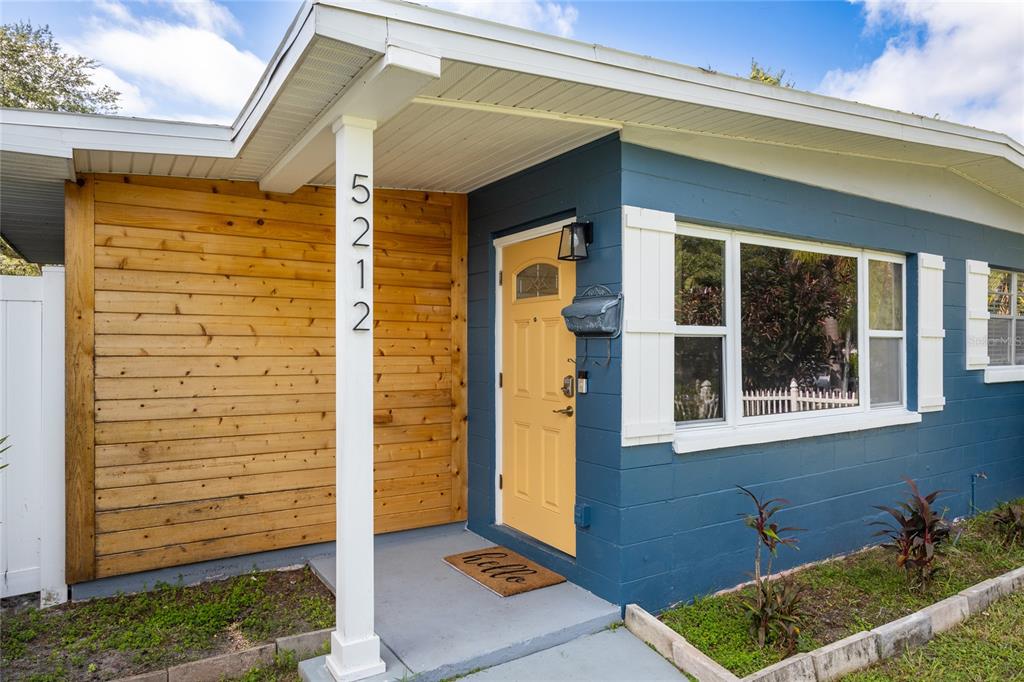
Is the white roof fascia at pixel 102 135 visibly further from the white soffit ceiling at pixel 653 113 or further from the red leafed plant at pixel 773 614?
the red leafed plant at pixel 773 614

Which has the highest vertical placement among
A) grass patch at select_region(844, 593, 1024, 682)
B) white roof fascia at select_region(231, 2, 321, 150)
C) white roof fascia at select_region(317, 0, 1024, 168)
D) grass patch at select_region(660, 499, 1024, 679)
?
white roof fascia at select_region(317, 0, 1024, 168)

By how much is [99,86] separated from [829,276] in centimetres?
1623

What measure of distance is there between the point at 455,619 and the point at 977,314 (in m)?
4.89

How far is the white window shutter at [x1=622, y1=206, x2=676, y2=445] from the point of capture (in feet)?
10.1

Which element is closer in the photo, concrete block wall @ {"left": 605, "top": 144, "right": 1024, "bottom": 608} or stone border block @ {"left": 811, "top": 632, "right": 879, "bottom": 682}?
stone border block @ {"left": 811, "top": 632, "right": 879, "bottom": 682}

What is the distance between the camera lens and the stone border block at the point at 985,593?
3312mm

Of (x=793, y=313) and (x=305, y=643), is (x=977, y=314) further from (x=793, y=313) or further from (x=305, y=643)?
(x=305, y=643)

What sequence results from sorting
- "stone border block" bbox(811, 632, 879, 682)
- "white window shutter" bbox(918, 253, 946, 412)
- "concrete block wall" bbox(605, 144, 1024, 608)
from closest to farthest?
"stone border block" bbox(811, 632, 879, 682) → "concrete block wall" bbox(605, 144, 1024, 608) → "white window shutter" bbox(918, 253, 946, 412)

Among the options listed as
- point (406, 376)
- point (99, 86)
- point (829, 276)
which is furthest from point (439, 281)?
point (99, 86)

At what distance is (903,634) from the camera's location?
2.94 metres

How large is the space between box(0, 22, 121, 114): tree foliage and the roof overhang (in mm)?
11247

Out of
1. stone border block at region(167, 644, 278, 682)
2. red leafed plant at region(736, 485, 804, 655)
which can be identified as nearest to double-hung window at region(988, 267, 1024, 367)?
red leafed plant at region(736, 485, 804, 655)

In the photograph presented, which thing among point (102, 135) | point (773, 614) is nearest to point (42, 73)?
point (102, 135)

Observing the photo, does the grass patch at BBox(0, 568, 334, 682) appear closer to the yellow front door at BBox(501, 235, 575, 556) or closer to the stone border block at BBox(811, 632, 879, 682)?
the yellow front door at BBox(501, 235, 575, 556)
